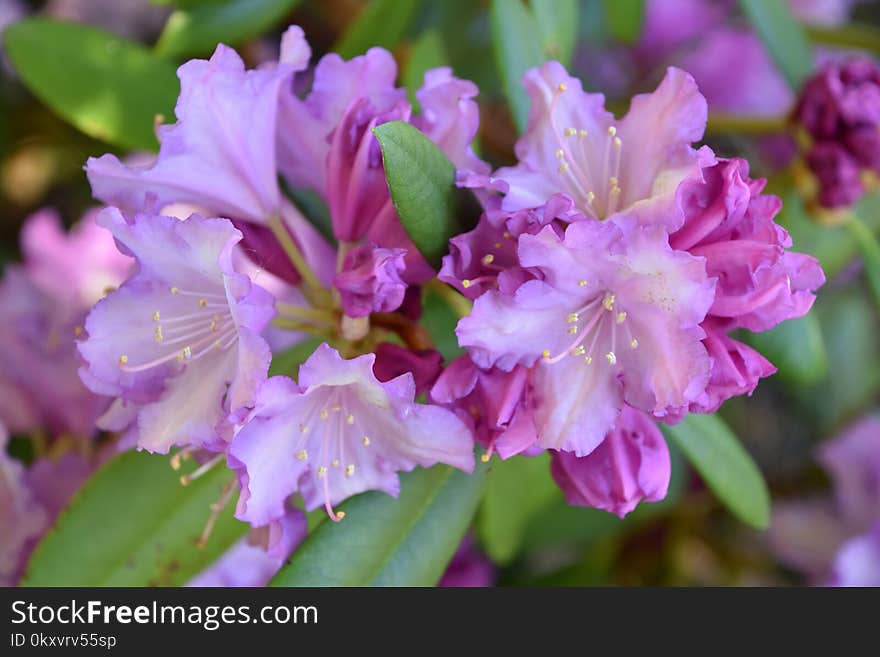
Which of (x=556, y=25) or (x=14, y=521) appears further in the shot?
(x=556, y=25)

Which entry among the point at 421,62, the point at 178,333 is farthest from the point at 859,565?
the point at 178,333

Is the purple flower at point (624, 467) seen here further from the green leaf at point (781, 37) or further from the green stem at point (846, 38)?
the green stem at point (846, 38)

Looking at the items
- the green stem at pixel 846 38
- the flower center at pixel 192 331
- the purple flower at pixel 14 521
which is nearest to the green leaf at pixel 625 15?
the green stem at pixel 846 38

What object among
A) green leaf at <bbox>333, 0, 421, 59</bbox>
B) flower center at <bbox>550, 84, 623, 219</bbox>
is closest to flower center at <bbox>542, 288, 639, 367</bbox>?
flower center at <bbox>550, 84, 623, 219</bbox>

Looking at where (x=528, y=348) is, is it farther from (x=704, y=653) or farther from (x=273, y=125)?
(x=704, y=653)

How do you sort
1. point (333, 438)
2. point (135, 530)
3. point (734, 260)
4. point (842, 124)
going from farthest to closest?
point (842, 124), point (135, 530), point (333, 438), point (734, 260)

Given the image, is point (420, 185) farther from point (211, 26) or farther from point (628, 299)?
point (211, 26)

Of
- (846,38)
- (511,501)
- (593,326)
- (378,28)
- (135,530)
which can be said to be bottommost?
(511,501)

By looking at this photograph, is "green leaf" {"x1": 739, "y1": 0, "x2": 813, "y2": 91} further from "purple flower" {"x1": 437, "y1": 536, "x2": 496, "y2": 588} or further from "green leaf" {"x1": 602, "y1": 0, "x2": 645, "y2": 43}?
"purple flower" {"x1": 437, "y1": 536, "x2": 496, "y2": 588}
